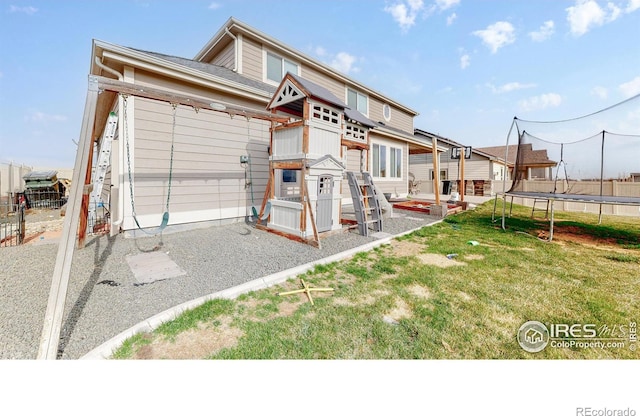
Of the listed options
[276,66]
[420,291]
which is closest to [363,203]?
[420,291]

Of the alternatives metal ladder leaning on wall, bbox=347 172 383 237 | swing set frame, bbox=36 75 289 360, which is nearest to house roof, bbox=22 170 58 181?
swing set frame, bbox=36 75 289 360

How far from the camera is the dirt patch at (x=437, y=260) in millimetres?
4204

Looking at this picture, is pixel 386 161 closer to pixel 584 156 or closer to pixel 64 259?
pixel 584 156

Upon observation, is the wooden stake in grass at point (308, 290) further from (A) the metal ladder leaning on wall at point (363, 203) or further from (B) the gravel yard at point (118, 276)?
(A) the metal ladder leaning on wall at point (363, 203)

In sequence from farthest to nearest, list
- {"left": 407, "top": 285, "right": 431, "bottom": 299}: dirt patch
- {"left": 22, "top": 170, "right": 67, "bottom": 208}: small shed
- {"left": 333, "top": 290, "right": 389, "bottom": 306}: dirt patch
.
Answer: {"left": 22, "top": 170, "right": 67, "bottom": 208}: small shed
{"left": 407, "top": 285, "right": 431, "bottom": 299}: dirt patch
{"left": 333, "top": 290, "right": 389, "bottom": 306}: dirt patch

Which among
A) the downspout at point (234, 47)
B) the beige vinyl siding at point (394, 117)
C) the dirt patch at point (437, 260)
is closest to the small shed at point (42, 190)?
the downspout at point (234, 47)

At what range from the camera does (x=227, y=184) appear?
23.1 ft

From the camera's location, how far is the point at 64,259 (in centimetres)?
217

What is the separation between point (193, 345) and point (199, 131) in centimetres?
589

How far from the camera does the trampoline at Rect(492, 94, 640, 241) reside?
22.4 feet

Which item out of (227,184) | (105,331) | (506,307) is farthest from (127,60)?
(506,307)

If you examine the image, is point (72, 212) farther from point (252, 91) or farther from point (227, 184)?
point (252, 91)

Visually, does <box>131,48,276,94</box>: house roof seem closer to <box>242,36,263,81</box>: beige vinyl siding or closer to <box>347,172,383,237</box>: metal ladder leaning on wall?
<box>242,36,263,81</box>: beige vinyl siding

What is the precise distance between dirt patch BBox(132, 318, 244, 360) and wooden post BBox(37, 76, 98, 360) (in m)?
0.67
